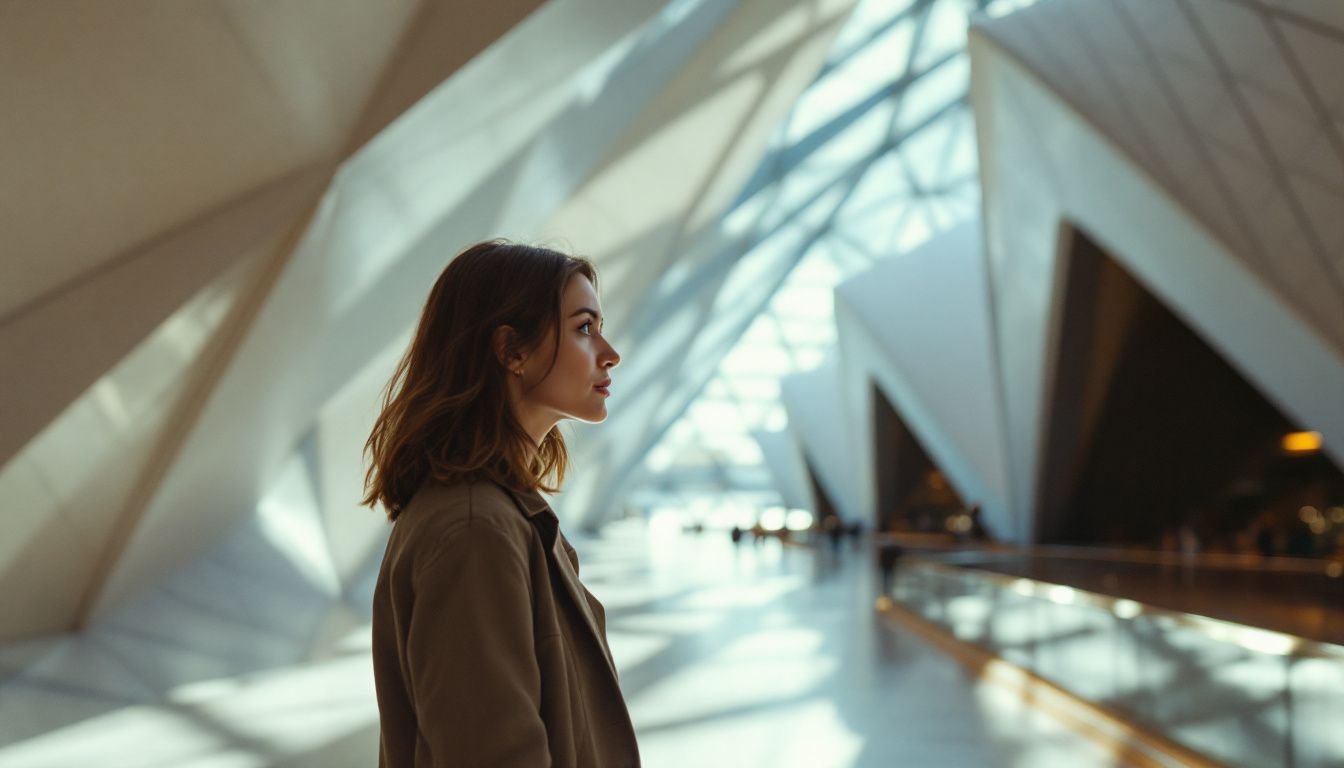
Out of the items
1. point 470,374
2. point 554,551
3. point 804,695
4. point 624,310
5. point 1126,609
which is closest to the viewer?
point 554,551

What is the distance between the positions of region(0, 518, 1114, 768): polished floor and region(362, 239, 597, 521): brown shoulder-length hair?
17.3 ft

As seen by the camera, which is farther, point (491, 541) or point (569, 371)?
point (569, 371)

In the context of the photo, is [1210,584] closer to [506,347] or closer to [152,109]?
[152,109]

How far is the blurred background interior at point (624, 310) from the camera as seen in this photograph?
6266 mm

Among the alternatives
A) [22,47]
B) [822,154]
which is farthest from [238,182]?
[822,154]

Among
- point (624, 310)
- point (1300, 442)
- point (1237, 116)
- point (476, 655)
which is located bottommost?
point (476, 655)

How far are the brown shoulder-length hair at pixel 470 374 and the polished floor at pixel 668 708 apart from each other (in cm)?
527

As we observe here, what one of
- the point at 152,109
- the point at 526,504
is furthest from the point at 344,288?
the point at 526,504

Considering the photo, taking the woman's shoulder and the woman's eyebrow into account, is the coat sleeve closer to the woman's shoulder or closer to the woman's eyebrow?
the woman's shoulder

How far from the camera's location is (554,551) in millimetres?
1629

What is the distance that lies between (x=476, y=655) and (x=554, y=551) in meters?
0.28

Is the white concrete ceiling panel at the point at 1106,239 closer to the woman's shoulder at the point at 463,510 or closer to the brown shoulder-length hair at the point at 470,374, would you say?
the brown shoulder-length hair at the point at 470,374

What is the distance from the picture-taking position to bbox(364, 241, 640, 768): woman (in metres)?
1.38

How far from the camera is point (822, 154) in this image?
2667 cm
